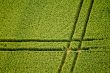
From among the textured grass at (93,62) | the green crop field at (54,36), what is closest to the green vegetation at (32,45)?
the green crop field at (54,36)

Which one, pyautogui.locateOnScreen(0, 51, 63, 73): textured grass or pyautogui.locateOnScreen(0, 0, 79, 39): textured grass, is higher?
pyautogui.locateOnScreen(0, 0, 79, 39): textured grass

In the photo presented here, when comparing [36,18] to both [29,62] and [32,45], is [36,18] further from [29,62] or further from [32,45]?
[29,62]

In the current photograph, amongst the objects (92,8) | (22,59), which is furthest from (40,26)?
(92,8)

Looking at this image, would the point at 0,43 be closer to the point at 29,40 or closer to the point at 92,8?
the point at 29,40

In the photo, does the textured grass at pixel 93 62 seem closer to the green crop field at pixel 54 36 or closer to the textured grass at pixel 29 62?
the green crop field at pixel 54 36

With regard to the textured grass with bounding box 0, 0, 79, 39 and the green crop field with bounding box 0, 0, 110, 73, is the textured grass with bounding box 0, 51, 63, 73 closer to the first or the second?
the green crop field with bounding box 0, 0, 110, 73

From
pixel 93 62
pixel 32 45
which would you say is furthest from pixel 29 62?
pixel 93 62

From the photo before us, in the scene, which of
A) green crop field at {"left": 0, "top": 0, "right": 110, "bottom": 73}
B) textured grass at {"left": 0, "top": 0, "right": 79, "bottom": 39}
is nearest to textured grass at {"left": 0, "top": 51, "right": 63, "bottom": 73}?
green crop field at {"left": 0, "top": 0, "right": 110, "bottom": 73}
